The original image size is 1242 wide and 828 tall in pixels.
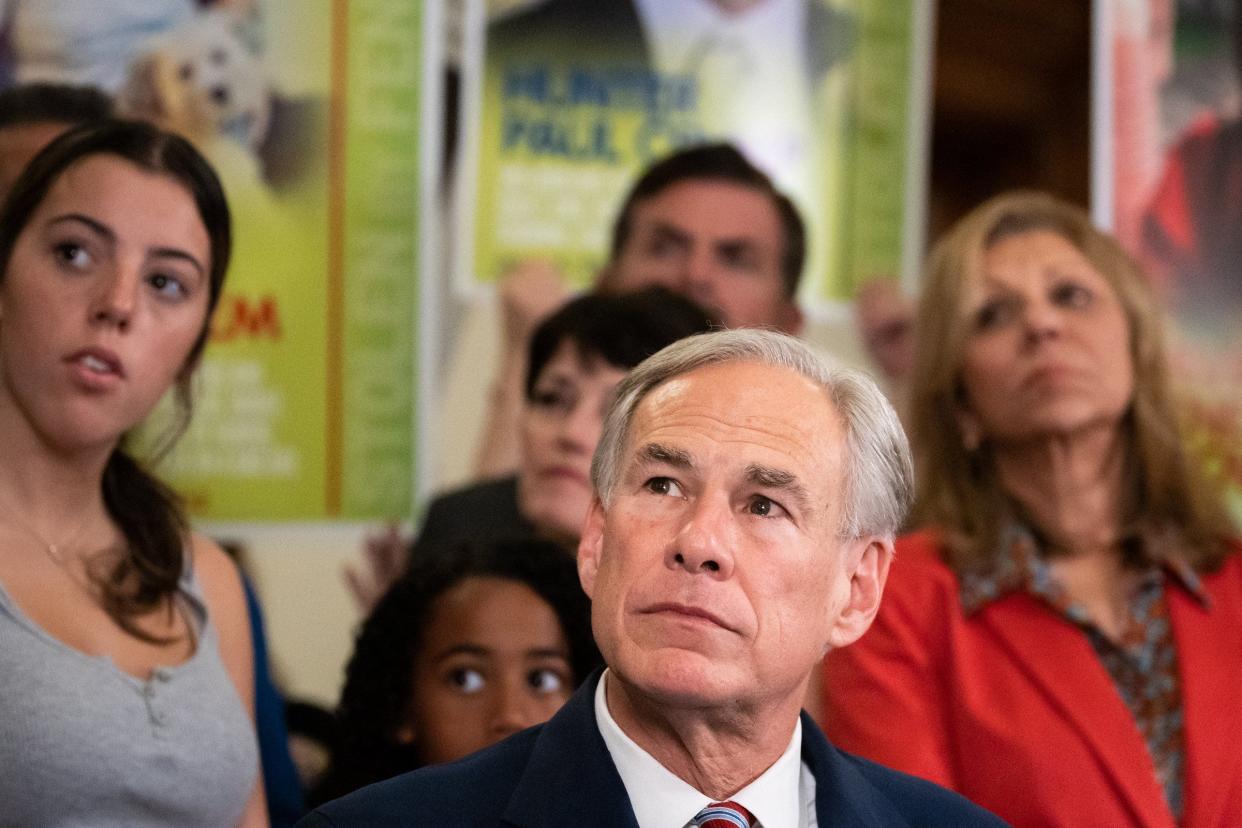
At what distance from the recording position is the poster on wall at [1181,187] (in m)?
3.62

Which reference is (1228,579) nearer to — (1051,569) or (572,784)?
(1051,569)

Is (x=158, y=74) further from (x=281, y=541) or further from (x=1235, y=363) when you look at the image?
(x=1235, y=363)

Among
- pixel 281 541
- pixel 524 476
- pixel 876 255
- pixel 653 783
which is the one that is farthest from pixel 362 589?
pixel 653 783

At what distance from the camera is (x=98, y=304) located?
7.10 feet

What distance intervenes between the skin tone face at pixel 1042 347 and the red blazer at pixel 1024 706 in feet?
0.97

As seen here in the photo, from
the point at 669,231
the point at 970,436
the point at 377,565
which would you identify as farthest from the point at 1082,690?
the point at 377,565

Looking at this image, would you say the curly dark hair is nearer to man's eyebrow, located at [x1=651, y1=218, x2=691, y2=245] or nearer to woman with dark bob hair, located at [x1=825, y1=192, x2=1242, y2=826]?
woman with dark bob hair, located at [x1=825, y1=192, x2=1242, y2=826]

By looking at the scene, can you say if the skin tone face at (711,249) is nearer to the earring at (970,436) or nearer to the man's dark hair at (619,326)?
the man's dark hair at (619,326)

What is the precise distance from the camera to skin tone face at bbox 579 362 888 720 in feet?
5.51

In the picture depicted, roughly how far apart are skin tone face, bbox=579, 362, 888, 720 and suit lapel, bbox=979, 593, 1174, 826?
0.68 meters

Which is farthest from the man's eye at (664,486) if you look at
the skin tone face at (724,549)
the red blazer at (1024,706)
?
the red blazer at (1024,706)

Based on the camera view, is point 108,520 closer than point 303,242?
Yes

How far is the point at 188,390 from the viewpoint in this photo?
2.42 metres

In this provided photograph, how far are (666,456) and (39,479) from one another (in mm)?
923
